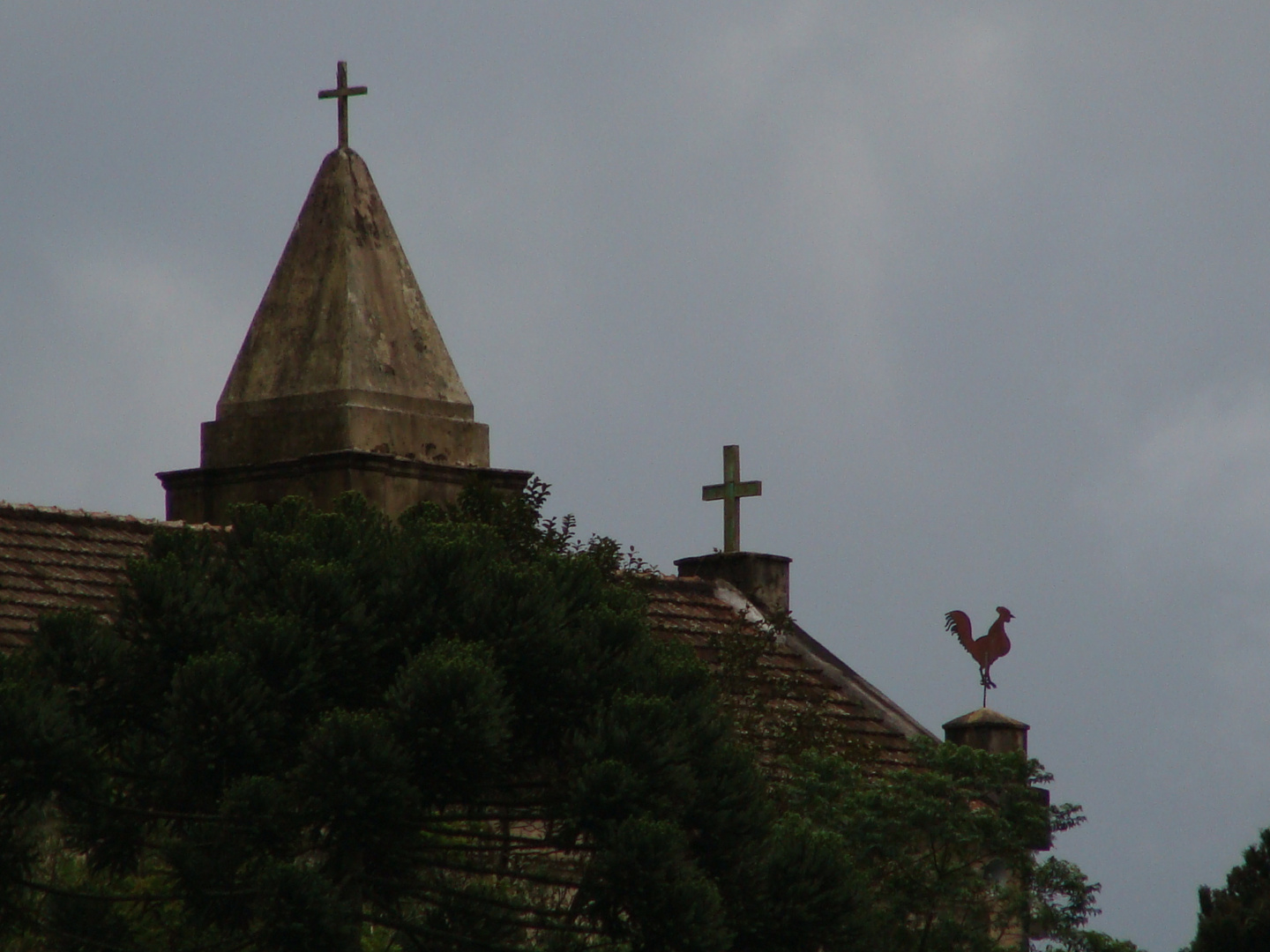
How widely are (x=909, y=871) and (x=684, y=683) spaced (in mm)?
4680

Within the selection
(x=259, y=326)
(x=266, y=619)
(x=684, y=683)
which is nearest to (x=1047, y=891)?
(x=684, y=683)

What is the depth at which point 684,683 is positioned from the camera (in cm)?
1238

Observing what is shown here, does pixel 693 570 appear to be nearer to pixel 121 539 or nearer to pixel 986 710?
pixel 986 710

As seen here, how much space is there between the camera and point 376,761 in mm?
11008

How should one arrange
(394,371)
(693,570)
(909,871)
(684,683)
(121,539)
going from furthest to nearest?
(693,570) → (394,371) → (121,539) → (909,871) → (684,683)

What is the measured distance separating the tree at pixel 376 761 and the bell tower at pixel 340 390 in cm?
957

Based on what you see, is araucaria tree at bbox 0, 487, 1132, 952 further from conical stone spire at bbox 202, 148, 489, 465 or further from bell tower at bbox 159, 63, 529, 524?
conical stone spire at bbox 202, 148, 489, 465

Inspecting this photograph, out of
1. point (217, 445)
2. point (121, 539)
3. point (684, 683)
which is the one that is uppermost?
point (217, 445)

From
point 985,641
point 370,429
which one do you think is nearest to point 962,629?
point 985,641

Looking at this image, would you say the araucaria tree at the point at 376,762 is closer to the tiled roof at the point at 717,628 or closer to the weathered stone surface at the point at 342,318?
the tiled roof at the point at 717,628

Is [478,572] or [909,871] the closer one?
[478,572]

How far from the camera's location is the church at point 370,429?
74.0 ft

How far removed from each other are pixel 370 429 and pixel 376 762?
11918 millimetres

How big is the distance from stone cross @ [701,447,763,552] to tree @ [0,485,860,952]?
11.6 metres
